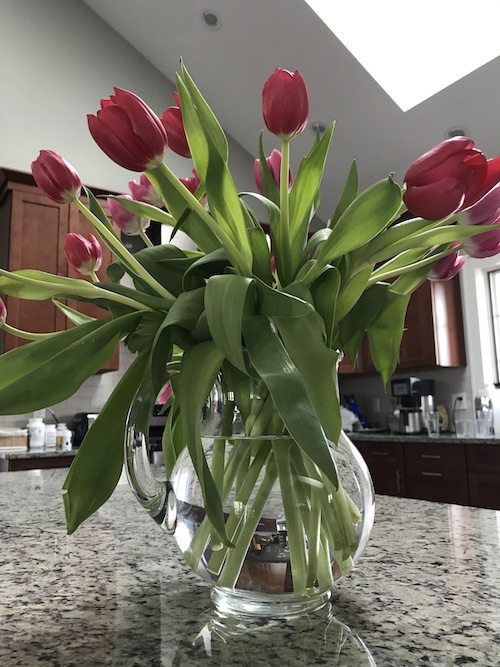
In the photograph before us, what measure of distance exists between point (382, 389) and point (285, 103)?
4769mm

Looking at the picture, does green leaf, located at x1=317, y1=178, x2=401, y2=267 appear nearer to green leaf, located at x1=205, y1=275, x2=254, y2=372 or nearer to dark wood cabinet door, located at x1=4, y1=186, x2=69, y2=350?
green leaf, located at x1=205, y1=275, x2=254, y2=372

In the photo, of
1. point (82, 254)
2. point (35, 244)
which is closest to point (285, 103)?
point (82, 254)

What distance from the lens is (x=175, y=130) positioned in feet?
1.99

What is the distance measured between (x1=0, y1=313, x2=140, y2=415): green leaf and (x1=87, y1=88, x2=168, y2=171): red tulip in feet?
0.45

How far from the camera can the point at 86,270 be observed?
69cm

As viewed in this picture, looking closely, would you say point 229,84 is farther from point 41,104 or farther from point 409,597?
point 409,597

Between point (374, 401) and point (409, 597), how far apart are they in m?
4.65

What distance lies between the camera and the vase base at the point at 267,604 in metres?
0.51

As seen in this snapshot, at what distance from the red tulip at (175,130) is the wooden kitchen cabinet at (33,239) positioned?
3306mm

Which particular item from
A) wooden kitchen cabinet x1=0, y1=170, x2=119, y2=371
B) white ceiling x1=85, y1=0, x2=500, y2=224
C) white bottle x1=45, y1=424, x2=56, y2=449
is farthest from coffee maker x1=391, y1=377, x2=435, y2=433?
white bottle x1=45, y1=424, x2=56, y2=449

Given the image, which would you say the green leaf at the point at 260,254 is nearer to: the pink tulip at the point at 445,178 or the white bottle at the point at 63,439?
the pink tulip at the point at 445,178

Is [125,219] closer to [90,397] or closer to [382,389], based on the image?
[90,397]

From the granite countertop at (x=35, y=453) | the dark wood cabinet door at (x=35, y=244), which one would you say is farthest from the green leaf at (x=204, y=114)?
the dark wood cabinet door at (x=35, y=244)

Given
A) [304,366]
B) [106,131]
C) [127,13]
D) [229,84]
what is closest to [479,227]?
[304,366]
